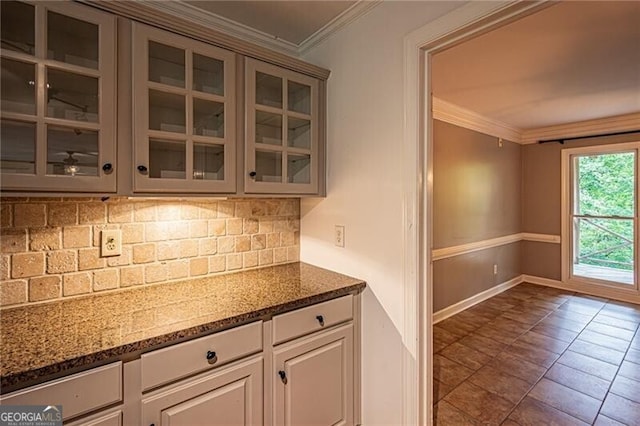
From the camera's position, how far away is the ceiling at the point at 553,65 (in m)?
1.79

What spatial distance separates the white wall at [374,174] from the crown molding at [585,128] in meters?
4.13

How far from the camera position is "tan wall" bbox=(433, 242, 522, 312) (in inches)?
133

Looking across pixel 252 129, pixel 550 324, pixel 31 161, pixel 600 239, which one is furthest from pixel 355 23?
pixel 600 239

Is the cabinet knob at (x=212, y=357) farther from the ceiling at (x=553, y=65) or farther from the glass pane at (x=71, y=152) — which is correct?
the ceiling at (x=553, y=65)

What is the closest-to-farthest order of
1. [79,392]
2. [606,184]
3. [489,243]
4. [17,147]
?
[79,392], [17,147], [489,243], [606,184]

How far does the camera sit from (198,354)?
1.11 meters

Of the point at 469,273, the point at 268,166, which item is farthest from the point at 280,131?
the point at 469,273

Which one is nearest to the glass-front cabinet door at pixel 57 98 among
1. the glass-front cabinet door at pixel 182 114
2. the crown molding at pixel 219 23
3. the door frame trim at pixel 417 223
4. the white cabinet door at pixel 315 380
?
the glass-front cabinet door at pixel 182 114

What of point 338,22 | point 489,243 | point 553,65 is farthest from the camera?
point 489,243

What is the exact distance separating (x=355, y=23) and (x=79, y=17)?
48.7 inches

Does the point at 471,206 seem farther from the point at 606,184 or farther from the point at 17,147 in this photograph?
the point at 17,147

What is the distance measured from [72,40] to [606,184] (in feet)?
18.9

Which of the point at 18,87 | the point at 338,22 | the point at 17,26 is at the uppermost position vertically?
the point at 338,22

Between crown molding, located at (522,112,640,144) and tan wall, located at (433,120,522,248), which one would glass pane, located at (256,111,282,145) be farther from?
crown molding, located at (522,112,640,144)
